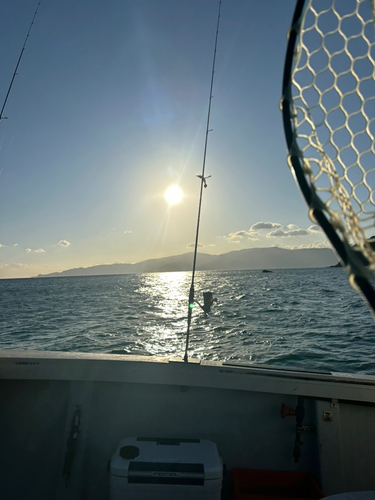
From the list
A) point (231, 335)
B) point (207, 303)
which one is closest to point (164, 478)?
point (207, 303)

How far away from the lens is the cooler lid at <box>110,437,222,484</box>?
2195 mm

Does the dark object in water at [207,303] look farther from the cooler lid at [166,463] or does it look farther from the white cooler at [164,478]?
the white cooler at [164,478]

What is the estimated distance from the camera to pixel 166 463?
2279mm

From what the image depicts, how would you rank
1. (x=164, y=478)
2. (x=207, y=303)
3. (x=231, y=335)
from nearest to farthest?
(x=164, y=478) → (x=207, y=303) → (x=231, y=335)

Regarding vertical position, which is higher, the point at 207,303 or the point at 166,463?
the point at 207,303

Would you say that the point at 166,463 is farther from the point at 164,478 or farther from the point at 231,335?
the point at 231,335

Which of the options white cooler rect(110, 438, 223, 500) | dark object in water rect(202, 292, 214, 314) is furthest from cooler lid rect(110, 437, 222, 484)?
dark object in water rect(202, 292, 214, 314)

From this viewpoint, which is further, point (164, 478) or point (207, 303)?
point (207, 303)

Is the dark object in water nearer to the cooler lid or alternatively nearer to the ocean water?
the cooler lid

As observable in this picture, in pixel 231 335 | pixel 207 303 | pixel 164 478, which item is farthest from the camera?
pixel 231 335

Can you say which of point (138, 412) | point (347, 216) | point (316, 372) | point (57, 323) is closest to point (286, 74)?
point (347, 216)

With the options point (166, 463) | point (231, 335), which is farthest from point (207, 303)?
point (231, 335)

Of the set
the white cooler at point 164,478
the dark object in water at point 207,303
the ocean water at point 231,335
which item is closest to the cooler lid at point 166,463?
the white cooler at point 164,478

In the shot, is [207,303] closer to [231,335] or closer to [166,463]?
[166,463]
